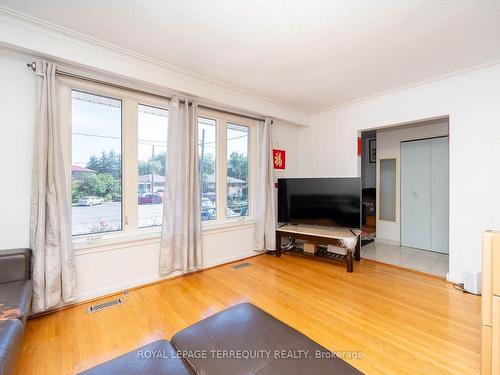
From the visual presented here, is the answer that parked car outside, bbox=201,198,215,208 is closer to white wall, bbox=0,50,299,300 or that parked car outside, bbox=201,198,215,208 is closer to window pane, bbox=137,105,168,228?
white wall, bbox=0,50,299,300

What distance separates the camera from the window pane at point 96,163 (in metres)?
2.53

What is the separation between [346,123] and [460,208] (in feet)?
6.65

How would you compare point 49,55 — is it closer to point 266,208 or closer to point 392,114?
point 266,208

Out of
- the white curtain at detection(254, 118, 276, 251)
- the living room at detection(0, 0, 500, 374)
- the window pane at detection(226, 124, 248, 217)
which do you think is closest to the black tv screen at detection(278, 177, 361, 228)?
the living room at detection(0, 0, 500, 374)

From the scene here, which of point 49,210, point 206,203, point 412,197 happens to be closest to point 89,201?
point 49,210

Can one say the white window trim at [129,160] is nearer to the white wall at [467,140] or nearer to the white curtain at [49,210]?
the white curtain at [49,210]

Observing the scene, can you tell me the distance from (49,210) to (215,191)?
6.56ft

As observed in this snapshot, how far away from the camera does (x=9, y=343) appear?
1250 mm

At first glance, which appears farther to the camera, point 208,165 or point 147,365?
point 208,165

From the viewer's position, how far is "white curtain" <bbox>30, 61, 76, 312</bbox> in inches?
83.6

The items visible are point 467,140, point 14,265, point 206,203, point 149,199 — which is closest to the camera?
point 14,265

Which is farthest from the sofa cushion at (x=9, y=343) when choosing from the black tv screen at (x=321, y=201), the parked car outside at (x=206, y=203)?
the black tv screen at (x=321, y=201)

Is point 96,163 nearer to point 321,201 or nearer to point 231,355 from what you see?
point 231,355

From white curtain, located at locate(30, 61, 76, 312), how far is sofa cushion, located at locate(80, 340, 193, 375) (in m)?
1.62
